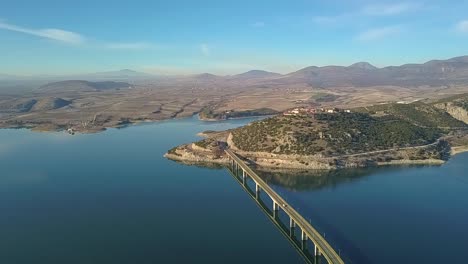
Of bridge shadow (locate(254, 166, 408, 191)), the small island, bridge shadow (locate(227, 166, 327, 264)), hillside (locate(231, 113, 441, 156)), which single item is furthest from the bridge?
hillside (locate(231, 113, 441, 156))

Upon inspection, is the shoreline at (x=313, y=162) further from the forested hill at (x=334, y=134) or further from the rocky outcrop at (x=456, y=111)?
the rocky outcrop at (x=456, y=111)

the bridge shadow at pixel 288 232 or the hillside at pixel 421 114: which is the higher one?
the hillside at pixel 421 114

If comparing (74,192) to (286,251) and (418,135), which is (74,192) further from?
(418,135)

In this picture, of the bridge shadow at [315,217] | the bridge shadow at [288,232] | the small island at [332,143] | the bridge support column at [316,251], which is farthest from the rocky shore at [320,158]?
the bridge support column at [316,251]

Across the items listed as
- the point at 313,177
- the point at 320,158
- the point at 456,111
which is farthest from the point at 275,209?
the point at 456,111

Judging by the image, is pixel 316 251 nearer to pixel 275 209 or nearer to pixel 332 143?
pixel 275 209

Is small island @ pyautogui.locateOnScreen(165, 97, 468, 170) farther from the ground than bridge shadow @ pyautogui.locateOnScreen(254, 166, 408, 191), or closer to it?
farther from the ground

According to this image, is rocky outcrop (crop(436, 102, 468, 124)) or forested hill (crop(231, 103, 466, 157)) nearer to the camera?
forested hill (crop(231, 103, 466, 157))

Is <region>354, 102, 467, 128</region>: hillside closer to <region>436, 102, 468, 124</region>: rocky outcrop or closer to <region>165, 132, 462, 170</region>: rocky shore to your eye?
<region>436, 102, 468, 124</region>: rocky outcrop

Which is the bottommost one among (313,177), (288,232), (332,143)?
(288,232)
